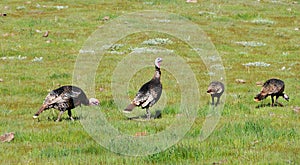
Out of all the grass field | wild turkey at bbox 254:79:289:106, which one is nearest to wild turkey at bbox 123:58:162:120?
the grass field

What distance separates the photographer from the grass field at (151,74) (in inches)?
413

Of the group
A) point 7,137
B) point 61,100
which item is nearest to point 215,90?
point 61,100

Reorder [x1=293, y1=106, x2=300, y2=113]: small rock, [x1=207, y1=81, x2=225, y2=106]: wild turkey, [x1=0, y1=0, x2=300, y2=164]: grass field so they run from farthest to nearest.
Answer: [x1=207, y1=81, x2=225, y2=106]: wild turkey
[x1=293, y1=106, x2=300, y2=113]: small rock
[x1=0, y1=0, x2=300, y2=164]: grass field

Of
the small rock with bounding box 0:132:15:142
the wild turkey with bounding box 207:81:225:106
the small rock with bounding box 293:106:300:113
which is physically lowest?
the small rock with bounding box 293:106:300:113

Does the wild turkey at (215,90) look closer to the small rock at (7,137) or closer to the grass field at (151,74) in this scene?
the grass field at (151,74)

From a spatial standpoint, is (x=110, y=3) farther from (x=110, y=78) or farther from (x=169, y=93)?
(x=169, y=93)

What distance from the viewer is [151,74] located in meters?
25.8

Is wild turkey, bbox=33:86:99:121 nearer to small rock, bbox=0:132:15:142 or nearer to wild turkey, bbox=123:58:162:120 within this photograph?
wild turkey, bbox=123:58:162:120

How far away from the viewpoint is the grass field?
1048cm

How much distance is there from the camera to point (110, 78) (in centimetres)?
2461

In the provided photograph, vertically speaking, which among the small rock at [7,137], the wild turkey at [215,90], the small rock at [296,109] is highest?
the wild turkey at [215,90]

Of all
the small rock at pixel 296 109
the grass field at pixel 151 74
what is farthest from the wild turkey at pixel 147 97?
the small rock at pixel 296 109

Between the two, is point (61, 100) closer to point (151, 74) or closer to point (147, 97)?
point (147, 97)

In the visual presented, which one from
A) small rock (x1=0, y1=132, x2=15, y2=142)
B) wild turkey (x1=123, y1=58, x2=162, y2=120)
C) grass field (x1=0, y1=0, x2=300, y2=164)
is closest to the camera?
grass field (x1=0, y1=0, x2=300, y2=164)
